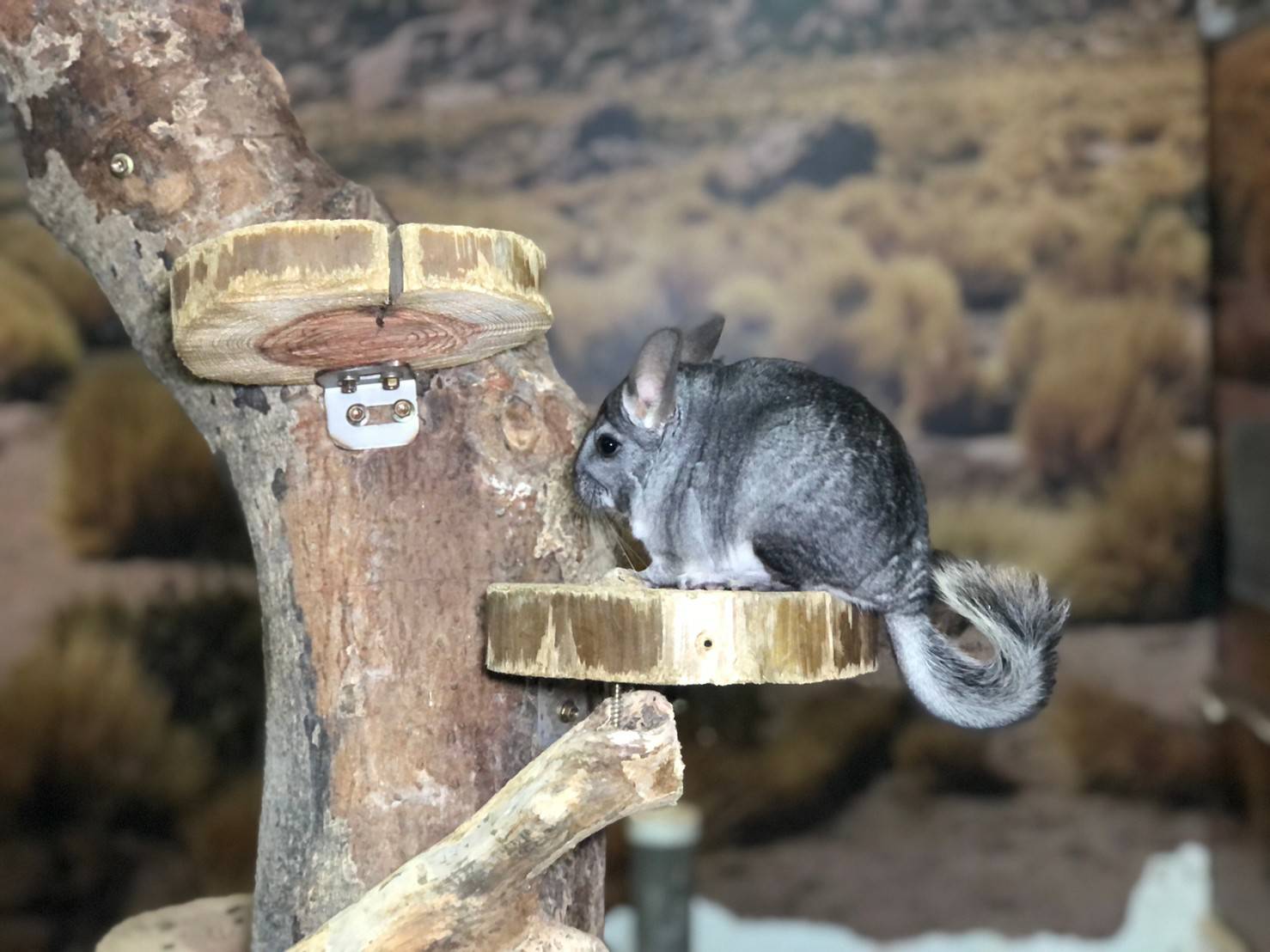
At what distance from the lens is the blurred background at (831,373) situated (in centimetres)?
351

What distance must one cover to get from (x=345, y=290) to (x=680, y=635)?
17.0 inches

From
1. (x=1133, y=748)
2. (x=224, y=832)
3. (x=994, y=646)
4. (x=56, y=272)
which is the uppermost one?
(x=56, y=272)

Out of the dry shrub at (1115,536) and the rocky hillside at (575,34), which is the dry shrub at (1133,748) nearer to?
the dry shrub at (1115,536)

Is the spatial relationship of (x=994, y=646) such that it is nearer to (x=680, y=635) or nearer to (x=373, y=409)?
(x=680, y=635)

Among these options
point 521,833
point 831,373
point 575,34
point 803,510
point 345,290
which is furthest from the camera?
point 575,34

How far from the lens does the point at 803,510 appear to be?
4.87ft

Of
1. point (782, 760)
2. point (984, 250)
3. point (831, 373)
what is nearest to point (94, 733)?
point (782, 760)

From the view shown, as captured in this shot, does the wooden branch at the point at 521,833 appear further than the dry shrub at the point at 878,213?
No

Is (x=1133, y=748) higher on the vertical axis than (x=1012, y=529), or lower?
lower

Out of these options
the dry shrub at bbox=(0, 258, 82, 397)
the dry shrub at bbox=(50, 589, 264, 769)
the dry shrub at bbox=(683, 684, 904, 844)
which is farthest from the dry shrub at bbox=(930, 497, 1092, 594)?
the dry shrub at bbox=(0, 258, 82, 397)

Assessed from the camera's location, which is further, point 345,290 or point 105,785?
point 105,785

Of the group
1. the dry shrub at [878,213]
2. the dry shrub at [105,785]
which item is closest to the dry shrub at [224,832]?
the dry shrub at [105,785]

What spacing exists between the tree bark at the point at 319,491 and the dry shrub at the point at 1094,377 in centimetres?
228

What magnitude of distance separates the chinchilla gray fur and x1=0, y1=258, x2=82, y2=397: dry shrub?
250 centimetres
